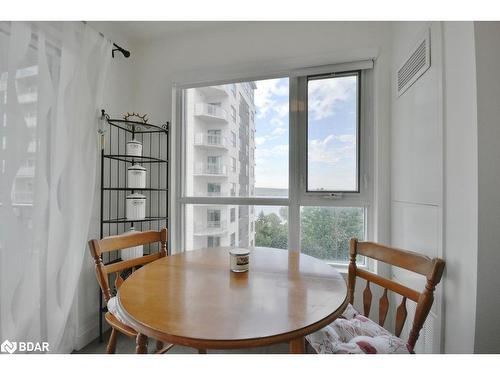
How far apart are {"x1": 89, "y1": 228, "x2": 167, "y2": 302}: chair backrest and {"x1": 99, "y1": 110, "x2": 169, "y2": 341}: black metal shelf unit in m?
0.45

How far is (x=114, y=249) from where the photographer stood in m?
1.33

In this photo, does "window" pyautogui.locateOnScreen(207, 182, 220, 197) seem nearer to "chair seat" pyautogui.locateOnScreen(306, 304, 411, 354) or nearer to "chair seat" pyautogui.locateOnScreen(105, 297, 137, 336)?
"chair seat" pyautogui.locateOnScreen(105, 297, 137, 336)

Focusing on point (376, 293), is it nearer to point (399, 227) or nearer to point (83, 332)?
point (399, 227)

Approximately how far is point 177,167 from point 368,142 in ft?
5.27

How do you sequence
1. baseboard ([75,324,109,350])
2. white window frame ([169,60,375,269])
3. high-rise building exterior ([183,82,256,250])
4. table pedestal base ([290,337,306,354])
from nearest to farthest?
table pedestal base ([290,337,306,354]), baseboard ([75,324,109,350]), white window frame ([169,60,375,269]), high-rise building exterior ([183,82,256,250])

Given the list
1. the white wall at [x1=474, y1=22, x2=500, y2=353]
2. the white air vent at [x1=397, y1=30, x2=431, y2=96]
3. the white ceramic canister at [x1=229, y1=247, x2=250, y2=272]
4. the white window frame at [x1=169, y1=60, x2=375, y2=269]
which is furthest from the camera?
the white window frame at [x1=169, y1=60, x2=375, y2=269]

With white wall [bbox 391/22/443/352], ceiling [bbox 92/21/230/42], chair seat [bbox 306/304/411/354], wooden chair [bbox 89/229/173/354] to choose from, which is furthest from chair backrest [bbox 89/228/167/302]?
ceiling [bbox 92/21/230/42]

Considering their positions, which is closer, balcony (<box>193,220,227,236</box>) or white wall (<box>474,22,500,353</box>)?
white wall (<box>474,22,500,353</box>)

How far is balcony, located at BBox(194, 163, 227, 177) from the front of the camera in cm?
210

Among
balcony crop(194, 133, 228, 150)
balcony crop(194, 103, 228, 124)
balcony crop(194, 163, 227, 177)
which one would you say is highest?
balcony crop(194, 103, 228, 124)

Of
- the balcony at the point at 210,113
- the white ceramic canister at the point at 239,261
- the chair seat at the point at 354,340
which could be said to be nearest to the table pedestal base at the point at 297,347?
the chair seat at the point at 354,340

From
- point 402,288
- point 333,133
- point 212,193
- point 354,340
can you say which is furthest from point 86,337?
point 333,133
